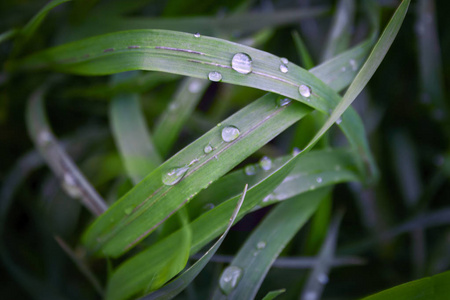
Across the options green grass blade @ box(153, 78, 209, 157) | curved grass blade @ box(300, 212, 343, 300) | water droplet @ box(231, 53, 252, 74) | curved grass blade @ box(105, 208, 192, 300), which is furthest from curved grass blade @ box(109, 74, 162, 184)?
curved grass blade @ box(300, 212, 343, 300)

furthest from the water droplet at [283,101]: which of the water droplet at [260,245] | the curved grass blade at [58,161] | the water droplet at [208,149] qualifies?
the curved grass blade at [58,161]

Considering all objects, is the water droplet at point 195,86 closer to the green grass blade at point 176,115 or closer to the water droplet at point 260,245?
the green grass blade at point 176,115

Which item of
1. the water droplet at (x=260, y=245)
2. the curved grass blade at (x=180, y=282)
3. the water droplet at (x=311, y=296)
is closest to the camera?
the curved grass blade at (x=180, y=282)

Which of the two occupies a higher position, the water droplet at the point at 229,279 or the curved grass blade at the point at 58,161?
the curved grass blade at the point at 58,161

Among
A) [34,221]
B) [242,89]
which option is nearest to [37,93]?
[34,221]

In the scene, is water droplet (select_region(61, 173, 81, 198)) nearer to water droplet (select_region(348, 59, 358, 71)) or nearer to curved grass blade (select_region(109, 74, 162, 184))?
curved grass blade (select_region(109, 74, 162, 184))

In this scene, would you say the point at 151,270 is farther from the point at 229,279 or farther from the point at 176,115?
the point at 176,115

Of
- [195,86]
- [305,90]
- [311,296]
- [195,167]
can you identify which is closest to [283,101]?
[305,90]
